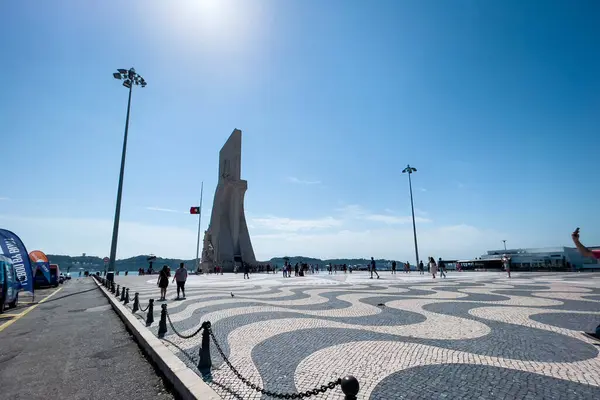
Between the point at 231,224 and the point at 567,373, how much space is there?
174 ft

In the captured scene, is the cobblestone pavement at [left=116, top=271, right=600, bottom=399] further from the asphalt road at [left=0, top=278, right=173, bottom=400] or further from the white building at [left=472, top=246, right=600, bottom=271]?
the white building at [left=472, top=246, right=600, bottom=271]

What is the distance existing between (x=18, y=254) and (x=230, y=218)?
42.0 metres

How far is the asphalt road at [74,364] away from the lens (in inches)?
161

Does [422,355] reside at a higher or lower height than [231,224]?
lower

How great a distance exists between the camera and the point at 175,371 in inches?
164

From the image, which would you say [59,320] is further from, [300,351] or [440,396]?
[440,396]

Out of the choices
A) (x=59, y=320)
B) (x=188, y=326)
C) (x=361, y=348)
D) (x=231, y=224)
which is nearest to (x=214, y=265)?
(x=231, y=224)

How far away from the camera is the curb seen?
3486 mm

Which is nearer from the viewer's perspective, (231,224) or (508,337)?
(508,337)

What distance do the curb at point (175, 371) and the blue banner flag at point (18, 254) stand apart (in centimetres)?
1017

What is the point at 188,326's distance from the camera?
7328mm

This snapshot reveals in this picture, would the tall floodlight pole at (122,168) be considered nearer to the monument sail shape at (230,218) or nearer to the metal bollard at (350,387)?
the metal bollard at (350,387)

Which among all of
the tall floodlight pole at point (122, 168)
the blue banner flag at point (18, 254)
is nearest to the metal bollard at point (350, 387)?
the blue banner flag at point (18, 254)

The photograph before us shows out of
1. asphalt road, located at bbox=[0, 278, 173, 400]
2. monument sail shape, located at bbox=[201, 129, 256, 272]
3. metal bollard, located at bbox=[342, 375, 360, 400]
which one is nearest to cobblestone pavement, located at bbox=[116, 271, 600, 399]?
asphalt road, located at bbox=[0, 278, 173, 400]
